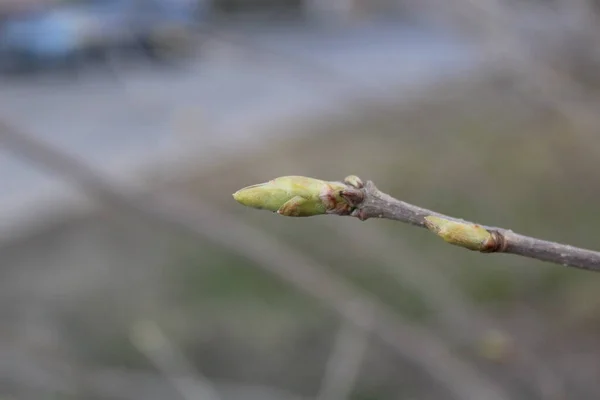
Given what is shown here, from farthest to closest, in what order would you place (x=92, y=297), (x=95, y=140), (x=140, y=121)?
(x=140, y=121), (x=95, y=140), (x=92, y=297)

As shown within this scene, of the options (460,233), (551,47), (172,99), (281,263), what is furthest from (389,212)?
(172,99)

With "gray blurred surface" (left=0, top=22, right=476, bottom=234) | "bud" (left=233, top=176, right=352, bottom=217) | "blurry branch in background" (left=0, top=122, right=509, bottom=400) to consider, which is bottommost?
"bud" (left=233, top=176, right=352, bottom=217)

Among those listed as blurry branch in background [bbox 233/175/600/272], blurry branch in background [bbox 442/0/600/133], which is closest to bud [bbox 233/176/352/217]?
blurry branch in background [bbox 233/175/600/272]

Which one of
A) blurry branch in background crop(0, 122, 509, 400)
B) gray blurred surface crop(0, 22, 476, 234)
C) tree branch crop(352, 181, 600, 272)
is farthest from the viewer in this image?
gray blurred surface crop(0, 22, 476, 234)

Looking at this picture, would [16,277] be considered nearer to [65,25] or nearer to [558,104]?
[558,104]

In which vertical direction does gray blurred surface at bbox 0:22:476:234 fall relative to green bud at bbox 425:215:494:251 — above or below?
above

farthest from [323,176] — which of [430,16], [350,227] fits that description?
[350,227]

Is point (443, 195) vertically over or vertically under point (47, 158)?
over

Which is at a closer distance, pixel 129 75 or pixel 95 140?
pixel 95 140

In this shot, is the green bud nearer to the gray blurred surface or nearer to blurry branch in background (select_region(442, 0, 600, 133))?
blurry branch in background (select_region(442, 0, 600, 133))
